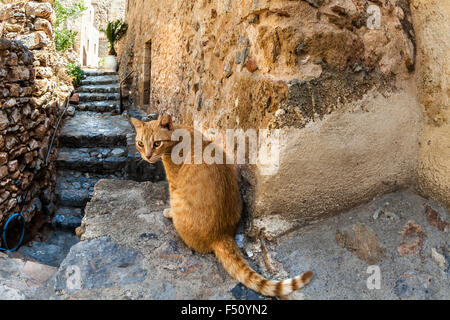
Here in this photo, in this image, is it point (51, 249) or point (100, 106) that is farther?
point (100, 106)

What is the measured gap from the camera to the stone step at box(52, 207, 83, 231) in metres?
4.29

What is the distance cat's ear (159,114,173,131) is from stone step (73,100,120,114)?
213 inches

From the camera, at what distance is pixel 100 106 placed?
6875mm

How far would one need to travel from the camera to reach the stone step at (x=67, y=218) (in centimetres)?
429

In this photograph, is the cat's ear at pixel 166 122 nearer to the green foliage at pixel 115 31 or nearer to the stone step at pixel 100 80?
the stone step at pixel 100 80

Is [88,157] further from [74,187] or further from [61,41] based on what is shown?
[61,41]

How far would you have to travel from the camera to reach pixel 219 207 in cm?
169

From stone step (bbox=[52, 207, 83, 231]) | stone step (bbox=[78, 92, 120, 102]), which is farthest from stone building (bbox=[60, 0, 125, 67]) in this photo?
stone step (bbox=[52, 207, 83, 231])

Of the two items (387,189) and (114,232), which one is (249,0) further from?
(114,232)

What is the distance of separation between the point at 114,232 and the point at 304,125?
1295mm

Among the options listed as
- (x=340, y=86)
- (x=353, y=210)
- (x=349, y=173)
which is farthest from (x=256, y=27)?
(x=353, y=210)

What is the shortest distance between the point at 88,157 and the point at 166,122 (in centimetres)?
355

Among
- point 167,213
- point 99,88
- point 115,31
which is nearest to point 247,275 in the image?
point 167,213

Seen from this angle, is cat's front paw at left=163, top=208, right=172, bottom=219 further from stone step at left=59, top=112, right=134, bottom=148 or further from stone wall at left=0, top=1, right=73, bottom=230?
stone step at left=59, top=112, right=134, bottom=148
